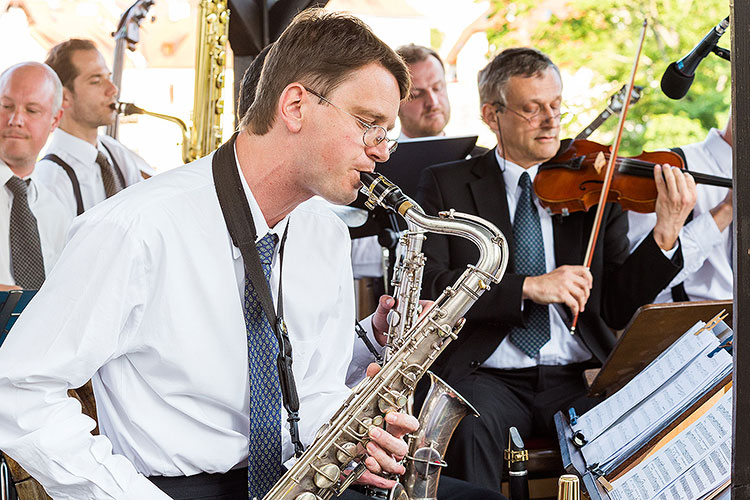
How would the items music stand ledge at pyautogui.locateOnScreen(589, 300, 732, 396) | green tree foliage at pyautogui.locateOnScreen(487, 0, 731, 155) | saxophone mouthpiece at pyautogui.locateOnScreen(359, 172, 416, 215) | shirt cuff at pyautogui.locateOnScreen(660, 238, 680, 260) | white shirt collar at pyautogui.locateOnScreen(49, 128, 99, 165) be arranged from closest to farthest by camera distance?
1. saxophone mouthpiece at pyautogui.locateOnScreen(359, 172, 416, 215)
2. music stand ledge at pyautogui.locateOnScreen(589, 300, 732, 396)
3. shirt cuff at pyautogui.locateOnScreen(660, 238, 680, 260)
4. white shirt collar at pyautogui.locateOnScreen(49, 128, 99, 165)
5. green tree foliage at pyautogui.locateOnScreen(487, 0, 731, 155)

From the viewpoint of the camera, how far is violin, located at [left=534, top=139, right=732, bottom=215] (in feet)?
10.8

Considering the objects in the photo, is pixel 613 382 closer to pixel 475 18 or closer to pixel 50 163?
pixel 50 163

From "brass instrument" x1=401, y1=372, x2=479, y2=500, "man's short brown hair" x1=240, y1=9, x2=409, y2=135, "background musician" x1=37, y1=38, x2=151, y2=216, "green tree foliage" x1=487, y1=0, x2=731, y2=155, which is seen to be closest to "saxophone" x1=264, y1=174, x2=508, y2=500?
"brass instrument" x1=401, y1=372, x2=479, y2=500

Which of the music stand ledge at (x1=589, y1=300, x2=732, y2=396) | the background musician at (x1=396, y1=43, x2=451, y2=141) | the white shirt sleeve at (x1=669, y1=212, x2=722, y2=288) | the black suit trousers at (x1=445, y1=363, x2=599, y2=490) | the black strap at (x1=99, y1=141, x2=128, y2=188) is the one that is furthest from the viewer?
the background musician at (x1=396, y1=43, x2=451, y2=141)

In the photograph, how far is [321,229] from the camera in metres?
2.36

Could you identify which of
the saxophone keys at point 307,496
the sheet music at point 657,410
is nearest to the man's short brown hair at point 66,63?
the saxophone keys at point 307,496

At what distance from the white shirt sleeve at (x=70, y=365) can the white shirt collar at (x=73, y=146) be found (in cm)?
248

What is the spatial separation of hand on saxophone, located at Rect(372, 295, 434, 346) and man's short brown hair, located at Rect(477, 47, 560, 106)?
1370mm

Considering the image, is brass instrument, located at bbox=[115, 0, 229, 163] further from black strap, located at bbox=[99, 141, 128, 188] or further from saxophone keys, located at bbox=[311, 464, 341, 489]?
saxophone keys, located at bbox=[311, 464, 341, 489]

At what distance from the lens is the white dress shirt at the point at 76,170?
3.90 metres

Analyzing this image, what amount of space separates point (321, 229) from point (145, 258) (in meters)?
0.63

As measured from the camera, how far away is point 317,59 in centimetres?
209

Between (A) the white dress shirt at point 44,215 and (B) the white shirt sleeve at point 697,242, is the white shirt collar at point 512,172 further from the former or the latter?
(A) the white dress shirt at point 44,215

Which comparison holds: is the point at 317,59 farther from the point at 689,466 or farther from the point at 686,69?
the point at 686,69
